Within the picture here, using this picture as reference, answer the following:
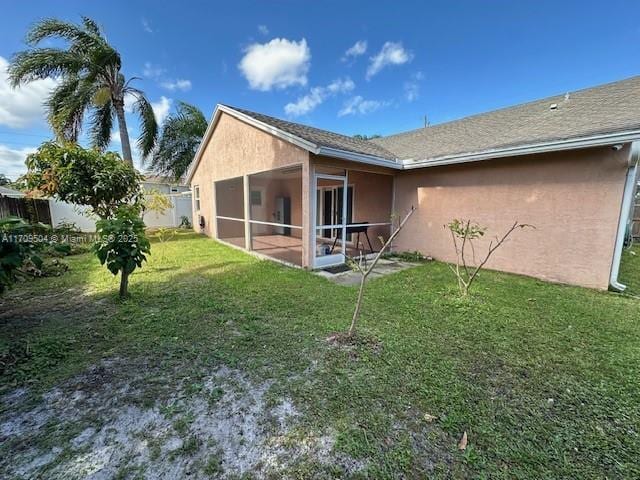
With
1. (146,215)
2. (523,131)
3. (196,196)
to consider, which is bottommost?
(146,215)

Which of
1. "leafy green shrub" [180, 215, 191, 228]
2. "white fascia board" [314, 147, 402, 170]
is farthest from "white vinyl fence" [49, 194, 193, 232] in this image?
"white fascia board" [314, 147, 402, 170]

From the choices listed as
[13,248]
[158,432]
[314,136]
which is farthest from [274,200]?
[158,432]

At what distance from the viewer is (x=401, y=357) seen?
297 cm

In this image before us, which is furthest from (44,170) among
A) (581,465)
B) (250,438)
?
(581,465)

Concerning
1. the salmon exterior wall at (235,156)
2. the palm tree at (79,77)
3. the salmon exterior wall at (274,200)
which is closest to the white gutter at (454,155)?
the salmon exterior wall at (235,156)

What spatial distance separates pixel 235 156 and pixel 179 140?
31.5 ft

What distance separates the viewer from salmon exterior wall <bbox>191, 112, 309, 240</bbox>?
23.2 feet

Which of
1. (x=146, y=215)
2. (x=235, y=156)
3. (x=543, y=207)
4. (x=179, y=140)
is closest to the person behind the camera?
(x=543, y=207)

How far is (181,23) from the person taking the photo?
32.2ft

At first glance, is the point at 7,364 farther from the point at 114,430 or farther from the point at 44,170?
the point at 44,170

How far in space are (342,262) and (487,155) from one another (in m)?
4.30

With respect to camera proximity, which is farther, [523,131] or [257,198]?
[257,198]

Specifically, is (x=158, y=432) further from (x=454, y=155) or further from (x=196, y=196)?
(x=196, y=196)

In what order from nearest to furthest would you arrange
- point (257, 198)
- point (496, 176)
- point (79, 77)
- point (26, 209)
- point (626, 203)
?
point (626, 203) → point (496, 176) → point (26, 209) → point (79, 77) → point (257, 198)
